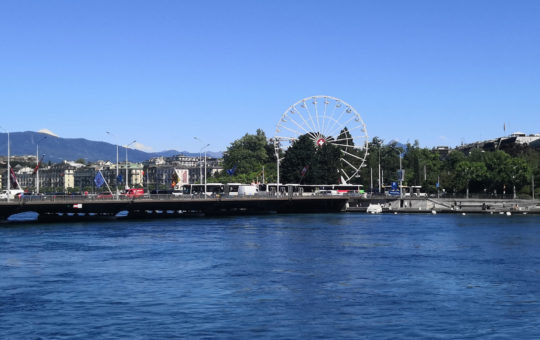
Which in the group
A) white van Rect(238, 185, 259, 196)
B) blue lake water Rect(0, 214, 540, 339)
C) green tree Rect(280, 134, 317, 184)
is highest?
green tree Rect(280, 134, 317, 184)

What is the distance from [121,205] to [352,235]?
186 feet

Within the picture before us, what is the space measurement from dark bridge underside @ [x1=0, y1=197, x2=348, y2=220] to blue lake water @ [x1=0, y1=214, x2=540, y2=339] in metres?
36.5

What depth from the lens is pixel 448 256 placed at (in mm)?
67625

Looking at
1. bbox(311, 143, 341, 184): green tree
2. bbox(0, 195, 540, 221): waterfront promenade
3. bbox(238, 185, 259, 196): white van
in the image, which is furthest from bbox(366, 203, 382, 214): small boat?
bbox(311, 143, 341, 184): green tree

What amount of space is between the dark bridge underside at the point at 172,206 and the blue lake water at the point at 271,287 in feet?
120

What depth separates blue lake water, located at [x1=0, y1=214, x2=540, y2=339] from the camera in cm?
3762

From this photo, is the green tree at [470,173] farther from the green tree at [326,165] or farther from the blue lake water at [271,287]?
the blue lake water at [271,287]

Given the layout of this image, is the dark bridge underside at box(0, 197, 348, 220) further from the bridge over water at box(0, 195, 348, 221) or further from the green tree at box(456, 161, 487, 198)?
the green tree at box(456, 161, 487, 198)

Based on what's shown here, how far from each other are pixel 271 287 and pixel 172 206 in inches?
3672

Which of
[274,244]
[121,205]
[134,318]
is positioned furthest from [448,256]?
[121,205]

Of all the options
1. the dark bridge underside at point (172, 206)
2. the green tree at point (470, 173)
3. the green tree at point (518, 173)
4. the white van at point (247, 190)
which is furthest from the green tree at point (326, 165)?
the green tree at point (518, 173)

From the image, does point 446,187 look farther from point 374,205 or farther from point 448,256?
point 448,256

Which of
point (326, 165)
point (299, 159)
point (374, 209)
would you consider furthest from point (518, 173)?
point (299, 159)

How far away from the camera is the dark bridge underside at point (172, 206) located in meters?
124
